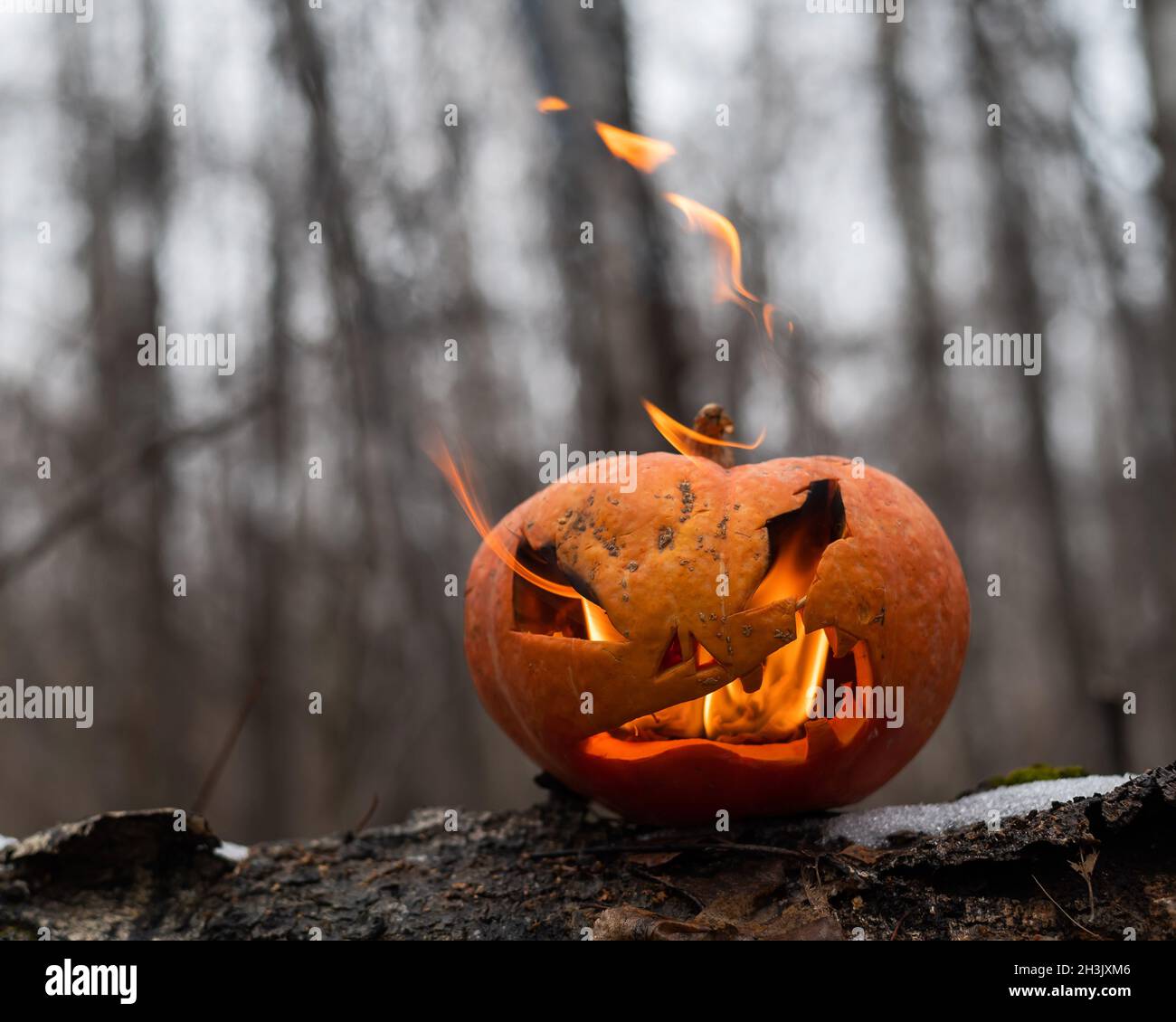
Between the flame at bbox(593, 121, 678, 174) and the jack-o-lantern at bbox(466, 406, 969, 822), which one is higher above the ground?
the flame at bbox(593, 121, 678, 174)

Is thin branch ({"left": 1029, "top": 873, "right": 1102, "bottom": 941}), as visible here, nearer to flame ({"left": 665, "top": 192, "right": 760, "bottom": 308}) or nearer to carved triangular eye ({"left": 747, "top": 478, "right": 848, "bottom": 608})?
carved triangular eye ({"left": 747, "top": 478, "right": 848, "bottom": 608})

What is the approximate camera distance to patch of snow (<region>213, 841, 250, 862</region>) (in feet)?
7.93

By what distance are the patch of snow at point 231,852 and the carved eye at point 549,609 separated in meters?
1.00

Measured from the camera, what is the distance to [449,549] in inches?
297

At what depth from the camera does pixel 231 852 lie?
2.54 m

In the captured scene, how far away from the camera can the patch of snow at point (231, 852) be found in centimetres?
242

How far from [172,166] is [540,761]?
7.27m

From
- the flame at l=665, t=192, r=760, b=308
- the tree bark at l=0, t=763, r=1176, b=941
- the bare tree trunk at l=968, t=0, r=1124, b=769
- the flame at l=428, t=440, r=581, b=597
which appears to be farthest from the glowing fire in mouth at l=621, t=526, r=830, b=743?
the bare tree trunk at l=968, t=0, r=1124, b=769

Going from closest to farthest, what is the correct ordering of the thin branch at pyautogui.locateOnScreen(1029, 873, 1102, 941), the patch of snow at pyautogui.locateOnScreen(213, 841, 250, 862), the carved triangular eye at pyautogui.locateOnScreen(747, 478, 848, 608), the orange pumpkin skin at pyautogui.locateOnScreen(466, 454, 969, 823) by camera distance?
1. the thin branch at pyautogui.locateOnScreen(1029, 873, 1102, 941)
2. the orange pumpkin skin at pyautogui.locateOnScreen(466, 454, 969, 823)
3. the carved triangular eye at pyautogui.locateOnScreen(747, 478, 848, 608)
4. the patch of snow at pyautogui.locateOnScreen(213, 841, 250, 862)

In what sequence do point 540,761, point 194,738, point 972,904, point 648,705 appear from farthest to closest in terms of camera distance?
point 194,738
point 540,761
point 648,705
point 972,904

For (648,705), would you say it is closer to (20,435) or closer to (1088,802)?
(1088,802)

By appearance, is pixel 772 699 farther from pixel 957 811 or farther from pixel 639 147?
pixel 639 147

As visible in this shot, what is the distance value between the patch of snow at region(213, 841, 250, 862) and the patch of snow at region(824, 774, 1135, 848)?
158cm

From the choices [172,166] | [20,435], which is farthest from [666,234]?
[20,435]
